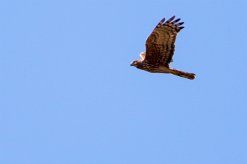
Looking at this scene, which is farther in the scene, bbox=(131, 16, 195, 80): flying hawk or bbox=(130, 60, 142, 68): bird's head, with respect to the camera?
bbox=(130, 60, 142, 68): bird's head

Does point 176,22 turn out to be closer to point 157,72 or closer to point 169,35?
point 169,35

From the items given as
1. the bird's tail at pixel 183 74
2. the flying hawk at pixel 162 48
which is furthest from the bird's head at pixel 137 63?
the bird's tail at pixel 183 74

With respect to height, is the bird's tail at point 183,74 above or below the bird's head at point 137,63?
below

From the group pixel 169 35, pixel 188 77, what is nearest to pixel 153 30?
pixel 169 35

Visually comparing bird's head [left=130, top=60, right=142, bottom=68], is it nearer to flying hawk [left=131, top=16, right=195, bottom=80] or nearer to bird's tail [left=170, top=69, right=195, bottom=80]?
flying hawk [left=131, top=16, right=195, bottom=80]

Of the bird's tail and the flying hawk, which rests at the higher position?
the flying hawk

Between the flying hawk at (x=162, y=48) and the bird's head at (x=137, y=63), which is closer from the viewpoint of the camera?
the flying hawk at (x=162, y=48)

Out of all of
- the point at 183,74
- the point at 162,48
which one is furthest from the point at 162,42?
the point at 183,74

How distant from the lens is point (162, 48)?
58.6 ft

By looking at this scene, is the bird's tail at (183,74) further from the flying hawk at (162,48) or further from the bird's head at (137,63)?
the bird's head at (137,63)

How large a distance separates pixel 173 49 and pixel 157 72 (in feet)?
2.73

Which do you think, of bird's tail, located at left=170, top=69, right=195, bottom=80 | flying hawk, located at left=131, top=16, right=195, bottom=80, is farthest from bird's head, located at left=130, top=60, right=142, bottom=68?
bird's tail, located at left=170, top=69, right=195, bottom=80

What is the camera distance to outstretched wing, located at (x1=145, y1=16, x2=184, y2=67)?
691 inches

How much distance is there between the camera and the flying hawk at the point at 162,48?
17562mm
